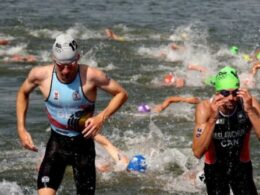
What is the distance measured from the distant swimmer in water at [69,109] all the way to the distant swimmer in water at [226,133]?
1000 mm

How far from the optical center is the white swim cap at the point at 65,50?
22.9 feet

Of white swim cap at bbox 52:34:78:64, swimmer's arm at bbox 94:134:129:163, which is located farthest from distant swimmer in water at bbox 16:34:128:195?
swimmer's arm at bbox 94:134:129:163

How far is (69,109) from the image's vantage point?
7.26 meters

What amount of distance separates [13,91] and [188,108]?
4244 millimetres

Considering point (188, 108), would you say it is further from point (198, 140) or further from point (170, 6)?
point (170, 6)

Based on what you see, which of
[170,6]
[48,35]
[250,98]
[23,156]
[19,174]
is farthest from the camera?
[170,6]

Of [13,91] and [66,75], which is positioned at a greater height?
[66,75]

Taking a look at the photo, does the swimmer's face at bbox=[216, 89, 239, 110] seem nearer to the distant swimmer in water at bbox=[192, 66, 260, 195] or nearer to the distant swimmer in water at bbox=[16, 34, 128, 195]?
the distant swimmer in water at bbox=[192, 66, 260, 195]

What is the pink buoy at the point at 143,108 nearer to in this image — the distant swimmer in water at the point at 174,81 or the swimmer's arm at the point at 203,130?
the distant swimmer in water at the point at 174,81

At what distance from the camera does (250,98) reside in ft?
21.8

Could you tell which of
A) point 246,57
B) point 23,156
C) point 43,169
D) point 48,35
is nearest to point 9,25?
point 48,35

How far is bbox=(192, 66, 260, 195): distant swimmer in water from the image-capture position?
6.69 meters

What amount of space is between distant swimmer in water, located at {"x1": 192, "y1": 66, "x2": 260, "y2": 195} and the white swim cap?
1364mm

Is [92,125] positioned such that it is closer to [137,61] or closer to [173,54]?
[137,61]
